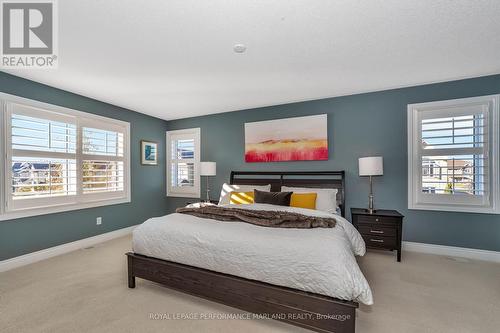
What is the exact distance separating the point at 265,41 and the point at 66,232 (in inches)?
161

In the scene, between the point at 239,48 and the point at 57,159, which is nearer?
the point at 239,48

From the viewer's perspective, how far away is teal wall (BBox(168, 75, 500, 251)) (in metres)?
3.26

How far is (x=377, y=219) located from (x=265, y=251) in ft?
7.27

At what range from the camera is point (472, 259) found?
3.22 m

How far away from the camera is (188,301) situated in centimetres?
226

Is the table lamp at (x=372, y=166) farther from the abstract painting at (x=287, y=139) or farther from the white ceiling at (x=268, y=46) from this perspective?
the white ceiling at (x=268, y=46)

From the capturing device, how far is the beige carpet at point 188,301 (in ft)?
6.20

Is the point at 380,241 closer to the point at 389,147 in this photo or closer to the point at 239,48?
the point at 389,147

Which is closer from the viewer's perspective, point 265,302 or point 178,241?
point 265,302

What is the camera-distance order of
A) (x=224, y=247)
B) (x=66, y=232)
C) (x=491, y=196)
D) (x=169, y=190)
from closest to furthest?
(x=224, y=247) → (x=491, y=196) → (x=66, y=232) → (x=169, y=190)

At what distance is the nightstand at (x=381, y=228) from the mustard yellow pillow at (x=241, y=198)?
5.47 ft

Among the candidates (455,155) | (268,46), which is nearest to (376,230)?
(455,155)

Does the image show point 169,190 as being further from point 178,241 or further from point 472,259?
point 472,259

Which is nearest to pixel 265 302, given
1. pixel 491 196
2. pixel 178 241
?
pixel 178 241
